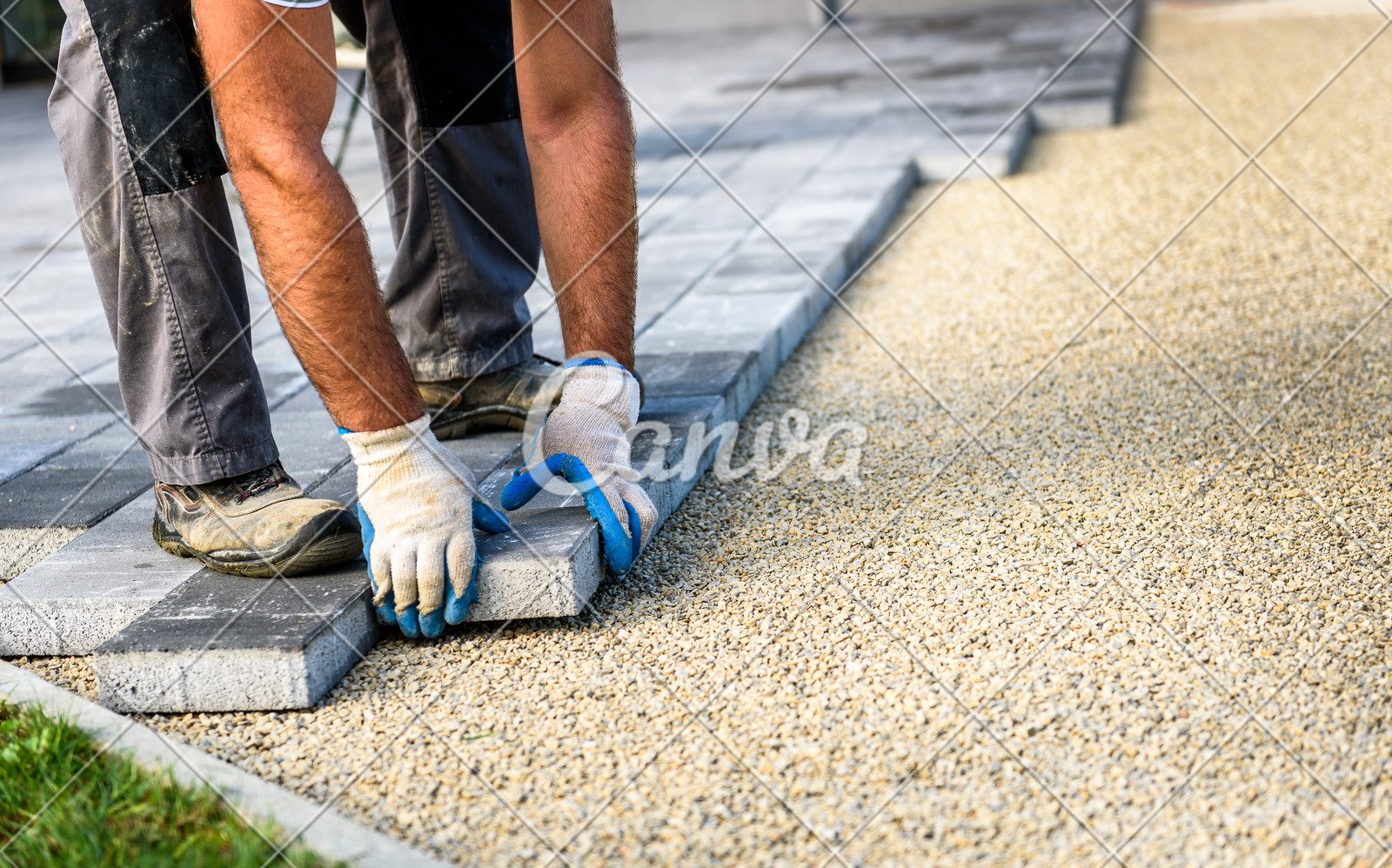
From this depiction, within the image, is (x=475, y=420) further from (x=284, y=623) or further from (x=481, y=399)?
(x=284, y=623)

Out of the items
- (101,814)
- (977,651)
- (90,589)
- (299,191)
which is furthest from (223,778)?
(977,651)

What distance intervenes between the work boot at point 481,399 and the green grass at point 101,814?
103 cm

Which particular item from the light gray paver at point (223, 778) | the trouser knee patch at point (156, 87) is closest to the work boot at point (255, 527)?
the light gray paver at point (223, 778)

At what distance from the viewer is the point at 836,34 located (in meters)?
9.66

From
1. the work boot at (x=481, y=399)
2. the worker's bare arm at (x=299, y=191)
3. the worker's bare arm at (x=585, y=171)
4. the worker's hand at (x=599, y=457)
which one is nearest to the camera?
the worker's bare arm at (x=299, y=191)

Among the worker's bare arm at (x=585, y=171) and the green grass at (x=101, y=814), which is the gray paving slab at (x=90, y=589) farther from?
the worker's bare arm at (x=585, y=171)

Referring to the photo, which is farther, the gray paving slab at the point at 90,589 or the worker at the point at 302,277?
the gray paving slab at the point at 90,589

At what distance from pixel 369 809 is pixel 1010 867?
2.42 ft

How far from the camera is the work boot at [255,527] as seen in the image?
77.9 inches

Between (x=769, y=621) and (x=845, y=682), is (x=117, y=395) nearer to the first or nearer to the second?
(x=769, y=621)

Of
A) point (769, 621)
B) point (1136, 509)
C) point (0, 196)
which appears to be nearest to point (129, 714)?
point (769, 621)

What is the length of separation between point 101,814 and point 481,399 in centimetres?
122

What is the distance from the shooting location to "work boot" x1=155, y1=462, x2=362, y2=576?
77.9 inches

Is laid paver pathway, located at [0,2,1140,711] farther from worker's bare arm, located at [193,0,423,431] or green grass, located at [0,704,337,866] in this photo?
worker's bare arm, located at [193,0,423,431]
